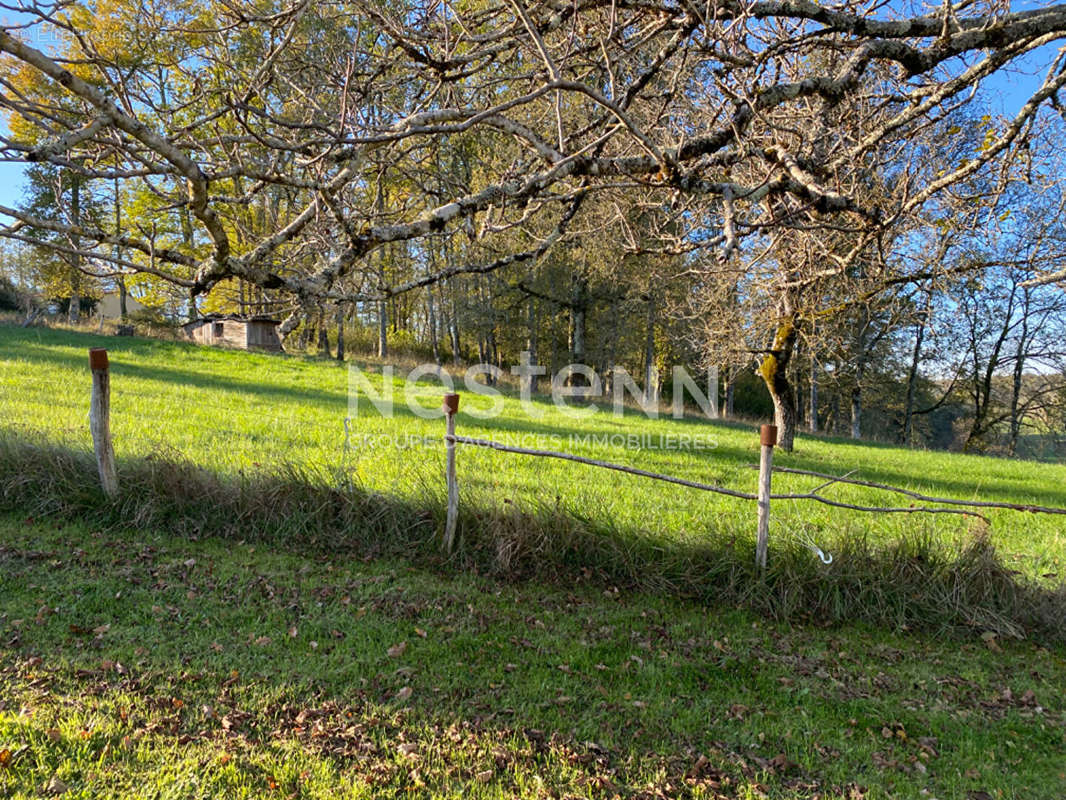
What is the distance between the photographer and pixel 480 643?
4.01 meters

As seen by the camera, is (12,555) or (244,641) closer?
(244,641)

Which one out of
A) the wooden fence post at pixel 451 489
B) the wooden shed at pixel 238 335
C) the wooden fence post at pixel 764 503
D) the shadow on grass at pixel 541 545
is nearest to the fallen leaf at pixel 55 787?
the shadow on grass at pixel 541 545

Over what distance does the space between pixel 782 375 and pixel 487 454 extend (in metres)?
7.16

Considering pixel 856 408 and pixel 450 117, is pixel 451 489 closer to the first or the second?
pixel 450 117

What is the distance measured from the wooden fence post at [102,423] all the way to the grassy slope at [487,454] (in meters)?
0.70

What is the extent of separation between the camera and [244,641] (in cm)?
379

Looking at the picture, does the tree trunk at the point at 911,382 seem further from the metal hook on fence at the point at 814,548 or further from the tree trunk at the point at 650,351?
the metal hook on fence at the point at 814,548

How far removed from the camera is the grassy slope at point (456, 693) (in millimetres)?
2812

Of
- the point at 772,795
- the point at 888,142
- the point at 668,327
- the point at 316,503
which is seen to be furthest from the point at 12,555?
the point at 668,327

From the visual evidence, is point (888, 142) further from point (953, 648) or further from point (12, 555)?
point (12, 555)

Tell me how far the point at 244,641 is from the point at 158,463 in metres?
2.73

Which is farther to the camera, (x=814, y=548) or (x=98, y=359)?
(x=98, y=359)

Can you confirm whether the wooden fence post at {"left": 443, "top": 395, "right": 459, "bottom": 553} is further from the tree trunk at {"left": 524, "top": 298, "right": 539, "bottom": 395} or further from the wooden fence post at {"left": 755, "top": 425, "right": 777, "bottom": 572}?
the tree trunk at {"left": 524, "top": 298, "right": 539, "bottom": 395}

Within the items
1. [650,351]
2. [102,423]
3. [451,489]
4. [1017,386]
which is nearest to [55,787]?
[451,489]
